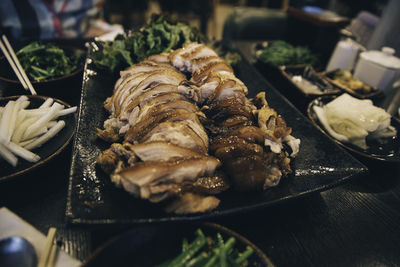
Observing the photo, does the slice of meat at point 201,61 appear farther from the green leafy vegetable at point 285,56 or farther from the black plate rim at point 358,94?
the black plate rim at point 358,94

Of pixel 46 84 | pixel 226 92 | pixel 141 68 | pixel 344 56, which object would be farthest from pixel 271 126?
pixel 344 56

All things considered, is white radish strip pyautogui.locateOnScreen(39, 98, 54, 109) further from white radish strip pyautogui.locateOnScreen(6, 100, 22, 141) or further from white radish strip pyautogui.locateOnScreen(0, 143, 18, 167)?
white radish strip pyautogui.locateOnScreen(0, 143, 18, 167)

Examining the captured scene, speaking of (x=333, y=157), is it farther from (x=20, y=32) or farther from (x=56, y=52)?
(x=20, y=32)

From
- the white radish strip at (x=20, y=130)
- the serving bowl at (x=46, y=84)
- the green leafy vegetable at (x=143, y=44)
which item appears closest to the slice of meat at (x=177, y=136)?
the white radish strip at (x=20, y=130)

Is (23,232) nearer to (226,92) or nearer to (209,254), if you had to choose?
(209,254)

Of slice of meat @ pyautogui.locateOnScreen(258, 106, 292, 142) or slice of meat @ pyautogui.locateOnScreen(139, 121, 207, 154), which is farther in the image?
slice of meat @ pyautogui.locateOnScreen(258, 106, 292, 142)

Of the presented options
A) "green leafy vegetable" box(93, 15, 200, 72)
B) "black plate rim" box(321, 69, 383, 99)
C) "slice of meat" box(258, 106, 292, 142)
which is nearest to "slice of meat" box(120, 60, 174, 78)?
"green leafy vegetable" box(93, 15, 200, 72)
